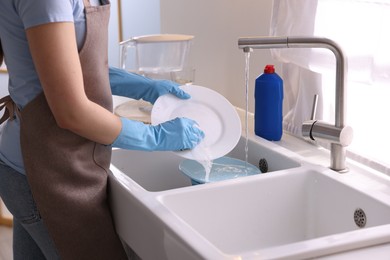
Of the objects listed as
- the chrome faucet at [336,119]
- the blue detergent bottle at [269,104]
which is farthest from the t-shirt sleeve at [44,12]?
the blue detergent bottle at [269,104]

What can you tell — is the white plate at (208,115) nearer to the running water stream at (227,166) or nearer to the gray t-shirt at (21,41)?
the running water stream at (227,166)

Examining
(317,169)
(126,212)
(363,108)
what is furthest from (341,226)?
(126,212)

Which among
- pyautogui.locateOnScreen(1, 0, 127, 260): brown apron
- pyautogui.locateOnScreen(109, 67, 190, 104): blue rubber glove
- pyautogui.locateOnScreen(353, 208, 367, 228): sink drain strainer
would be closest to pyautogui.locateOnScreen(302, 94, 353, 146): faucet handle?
pyautogui.locateOnScreen(353, 208, 367, 228): sink drain strainer

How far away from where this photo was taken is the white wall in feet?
6.82

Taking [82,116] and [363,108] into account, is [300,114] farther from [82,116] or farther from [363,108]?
[82,116]

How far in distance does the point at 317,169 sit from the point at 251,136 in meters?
0.35

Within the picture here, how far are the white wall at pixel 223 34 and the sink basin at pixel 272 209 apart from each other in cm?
70

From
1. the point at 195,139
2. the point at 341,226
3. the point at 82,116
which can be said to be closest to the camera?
the point at 82,116

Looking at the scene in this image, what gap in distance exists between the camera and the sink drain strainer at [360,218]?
1.29m

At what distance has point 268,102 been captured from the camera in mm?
1688

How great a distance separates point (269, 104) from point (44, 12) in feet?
2.45

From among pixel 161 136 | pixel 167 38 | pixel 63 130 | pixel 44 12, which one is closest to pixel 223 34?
pixel 167 38

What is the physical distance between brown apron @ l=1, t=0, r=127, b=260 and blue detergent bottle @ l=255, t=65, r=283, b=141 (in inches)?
18.8

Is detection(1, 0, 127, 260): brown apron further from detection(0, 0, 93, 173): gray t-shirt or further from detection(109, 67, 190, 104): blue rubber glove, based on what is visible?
detection(109, 67, 190, 104): blue rubber glove
